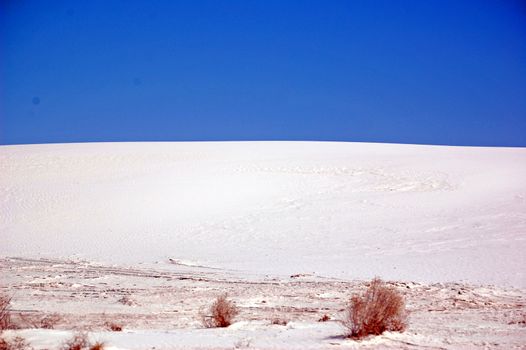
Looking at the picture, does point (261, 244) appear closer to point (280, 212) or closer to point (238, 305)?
point (280, 212)

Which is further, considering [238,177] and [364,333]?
[238,177]

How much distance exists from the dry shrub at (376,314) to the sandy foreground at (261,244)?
15 cm

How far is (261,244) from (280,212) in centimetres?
365

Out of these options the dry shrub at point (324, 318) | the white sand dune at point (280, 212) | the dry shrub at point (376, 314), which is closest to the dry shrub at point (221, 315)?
the dry shrub at point (324, 318)

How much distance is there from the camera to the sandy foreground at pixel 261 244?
747 centimetres

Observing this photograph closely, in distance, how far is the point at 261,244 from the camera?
50.3 feet

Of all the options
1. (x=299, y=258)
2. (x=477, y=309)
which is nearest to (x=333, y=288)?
(x=477, y=309)

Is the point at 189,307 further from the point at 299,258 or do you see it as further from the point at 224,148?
the point at 224,148

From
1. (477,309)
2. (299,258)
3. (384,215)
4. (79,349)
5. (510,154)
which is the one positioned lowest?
(79,349)

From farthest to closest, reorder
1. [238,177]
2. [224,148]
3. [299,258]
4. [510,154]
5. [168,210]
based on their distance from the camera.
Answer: [224,148] → [510,154] → [238,177] → [168,210] → [299,258]

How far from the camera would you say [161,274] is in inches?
467

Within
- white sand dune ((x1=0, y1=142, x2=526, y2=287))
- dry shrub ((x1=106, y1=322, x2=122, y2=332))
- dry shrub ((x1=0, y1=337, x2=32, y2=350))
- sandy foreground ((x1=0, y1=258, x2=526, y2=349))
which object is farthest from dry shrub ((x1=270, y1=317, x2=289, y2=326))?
white sand dune ((x1=0, y1=142, x2=526, y2=287))

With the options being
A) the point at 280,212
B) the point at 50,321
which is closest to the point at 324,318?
the point at 50,321

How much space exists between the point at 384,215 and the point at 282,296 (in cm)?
877
